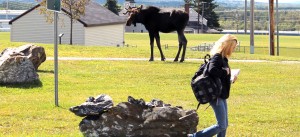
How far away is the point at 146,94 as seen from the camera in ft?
52.2

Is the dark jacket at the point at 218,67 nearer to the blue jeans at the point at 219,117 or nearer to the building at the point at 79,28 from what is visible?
the blue jeans at the point at 219,117

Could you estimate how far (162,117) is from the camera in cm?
940

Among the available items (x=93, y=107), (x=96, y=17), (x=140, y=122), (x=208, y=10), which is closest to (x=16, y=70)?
(x=93, y=107)

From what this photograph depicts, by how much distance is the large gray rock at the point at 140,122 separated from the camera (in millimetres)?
9445

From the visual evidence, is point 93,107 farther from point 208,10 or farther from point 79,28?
point 208,10

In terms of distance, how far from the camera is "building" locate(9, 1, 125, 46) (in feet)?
178

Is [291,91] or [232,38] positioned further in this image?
[291,91]

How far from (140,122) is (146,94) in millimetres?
6432

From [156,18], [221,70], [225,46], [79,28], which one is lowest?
[221,70]

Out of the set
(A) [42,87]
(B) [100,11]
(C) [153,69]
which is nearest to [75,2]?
(B) [100,11]

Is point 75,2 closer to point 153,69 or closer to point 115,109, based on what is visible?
point 153,69

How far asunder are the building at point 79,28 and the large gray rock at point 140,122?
44.0 metres

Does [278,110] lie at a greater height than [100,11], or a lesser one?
lesser

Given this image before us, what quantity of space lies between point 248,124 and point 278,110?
7.26 ft
